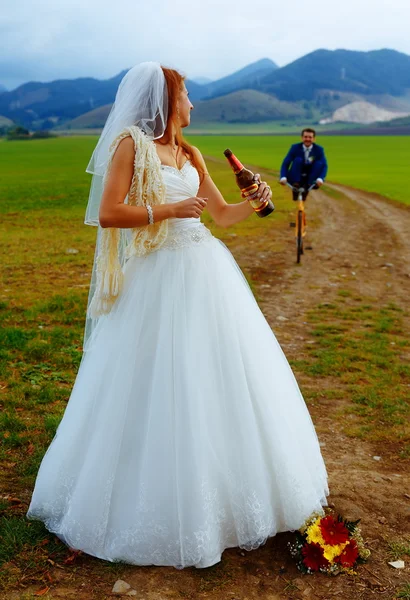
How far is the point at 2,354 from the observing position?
8.27 metres

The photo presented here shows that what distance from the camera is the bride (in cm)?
398

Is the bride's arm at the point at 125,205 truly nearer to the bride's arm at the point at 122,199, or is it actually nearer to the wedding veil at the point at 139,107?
the bride's arm at the point at 122,199

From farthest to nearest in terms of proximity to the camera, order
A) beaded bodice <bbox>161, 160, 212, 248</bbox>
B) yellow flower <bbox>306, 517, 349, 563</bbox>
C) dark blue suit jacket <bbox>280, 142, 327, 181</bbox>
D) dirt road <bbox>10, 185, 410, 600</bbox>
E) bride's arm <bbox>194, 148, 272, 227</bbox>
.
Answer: dark blue suit jacket <bbox>280, 142, 327, 181</bbox>, bride's arm <bbox>194, 148, 272, 227</bbox>, beaded bodice <bbox>161, 160, 212, 248</bbox>, yellow flower <bbox>306, 517, 349, 563</bbox>, dirt road <bbox>10, 185, 410, 600</bbox>

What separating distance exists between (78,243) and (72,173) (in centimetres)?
3383

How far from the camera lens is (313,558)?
13.4ft

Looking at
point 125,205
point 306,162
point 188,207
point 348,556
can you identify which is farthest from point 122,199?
point 306,162

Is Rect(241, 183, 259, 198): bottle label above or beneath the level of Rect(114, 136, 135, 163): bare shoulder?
beneath

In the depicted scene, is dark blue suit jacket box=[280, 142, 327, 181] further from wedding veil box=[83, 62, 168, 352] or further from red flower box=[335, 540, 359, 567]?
red flower box=[335, 540, 359, 567]

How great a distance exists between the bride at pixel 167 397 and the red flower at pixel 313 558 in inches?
6.7

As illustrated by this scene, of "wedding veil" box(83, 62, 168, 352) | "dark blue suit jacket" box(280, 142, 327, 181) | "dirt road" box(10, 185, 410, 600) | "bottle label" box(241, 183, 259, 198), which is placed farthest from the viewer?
"dark blue suit jacket" box(280, 142, 327, 181)

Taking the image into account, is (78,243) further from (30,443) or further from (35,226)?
(30,443)

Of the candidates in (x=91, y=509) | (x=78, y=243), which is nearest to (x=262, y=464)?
(x=91, y=509)

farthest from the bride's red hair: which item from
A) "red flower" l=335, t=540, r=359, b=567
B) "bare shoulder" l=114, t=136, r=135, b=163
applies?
"red flower" l=335, t=540, r=359, b=567

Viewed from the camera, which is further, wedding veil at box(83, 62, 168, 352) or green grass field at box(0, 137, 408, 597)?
green grass field at box(0, 137, 408, 597)
